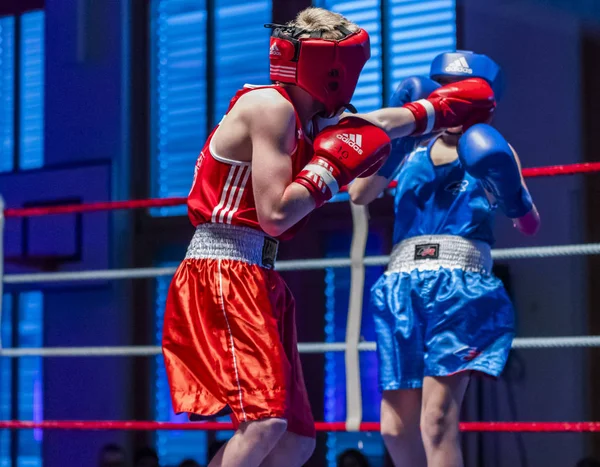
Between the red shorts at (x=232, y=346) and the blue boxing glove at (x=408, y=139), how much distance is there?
50cm

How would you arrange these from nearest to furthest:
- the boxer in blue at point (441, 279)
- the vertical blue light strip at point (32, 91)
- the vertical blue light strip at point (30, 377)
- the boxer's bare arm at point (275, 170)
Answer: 1. the boxer's bare arm at point (275, 170)
2. the boxer in blue at point (441, 279)
3. the vertical blue light strip at point (30, 377)
4. the vertical blue light strip at point (32, 91)

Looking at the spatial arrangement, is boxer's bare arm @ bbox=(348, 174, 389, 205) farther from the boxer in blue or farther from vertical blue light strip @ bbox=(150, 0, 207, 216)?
vertical blue light strip @ bbox=(150, 0, 207, 216)

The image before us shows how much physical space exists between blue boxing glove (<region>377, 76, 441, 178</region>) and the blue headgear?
0.14 ft

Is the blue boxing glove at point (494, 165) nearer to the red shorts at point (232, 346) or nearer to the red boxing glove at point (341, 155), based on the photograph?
the red boxing glove at point (341, 155)

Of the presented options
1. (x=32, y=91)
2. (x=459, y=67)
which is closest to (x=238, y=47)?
(x=32, y=91)

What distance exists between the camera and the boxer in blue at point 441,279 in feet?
6.86

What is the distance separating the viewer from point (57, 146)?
4.04 meters

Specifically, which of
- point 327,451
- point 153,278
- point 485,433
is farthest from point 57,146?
point 485,433

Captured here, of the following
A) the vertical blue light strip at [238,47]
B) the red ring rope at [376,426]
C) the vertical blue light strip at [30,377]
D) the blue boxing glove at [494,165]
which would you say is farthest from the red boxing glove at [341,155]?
the vertical blue light strip at [30,377]

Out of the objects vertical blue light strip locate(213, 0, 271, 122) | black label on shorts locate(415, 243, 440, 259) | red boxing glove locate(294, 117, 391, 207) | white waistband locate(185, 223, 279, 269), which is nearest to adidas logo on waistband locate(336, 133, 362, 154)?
red boxing glove locate(294, 117, 391, 207)

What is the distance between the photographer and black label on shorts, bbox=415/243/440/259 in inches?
86.3

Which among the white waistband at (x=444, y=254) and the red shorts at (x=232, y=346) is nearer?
the red shorts at (x=232, y=346)

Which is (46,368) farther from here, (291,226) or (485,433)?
(291,226)

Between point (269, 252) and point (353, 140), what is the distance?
0.26 metres
